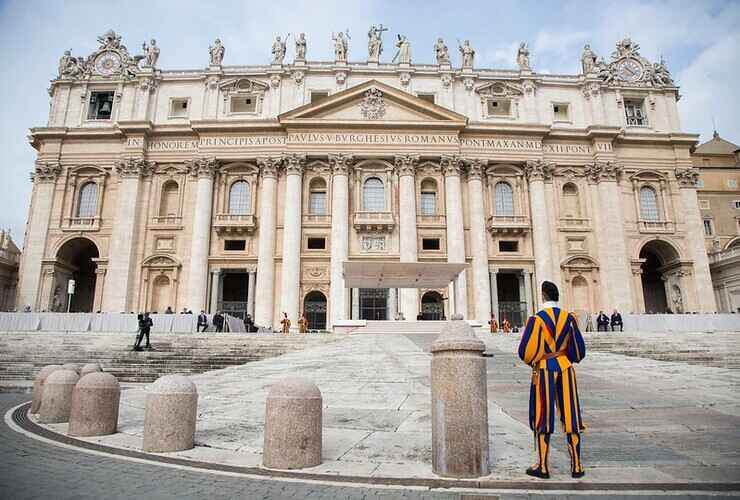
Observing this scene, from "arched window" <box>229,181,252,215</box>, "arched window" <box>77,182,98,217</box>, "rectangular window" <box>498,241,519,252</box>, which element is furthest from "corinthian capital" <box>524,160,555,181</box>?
"arched window" <box>77,182,98,217</box>

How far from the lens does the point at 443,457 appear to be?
497 cm

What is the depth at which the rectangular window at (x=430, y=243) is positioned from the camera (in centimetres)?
3603

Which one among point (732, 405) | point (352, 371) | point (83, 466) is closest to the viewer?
point (83, 466)

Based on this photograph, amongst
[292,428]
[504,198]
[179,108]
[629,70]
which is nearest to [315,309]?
[504,198]

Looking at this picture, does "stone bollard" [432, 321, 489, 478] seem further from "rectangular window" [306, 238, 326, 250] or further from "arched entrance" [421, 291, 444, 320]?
"rectangular window" [306, 238, 326, 250]

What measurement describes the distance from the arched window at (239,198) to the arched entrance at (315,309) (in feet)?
27.5

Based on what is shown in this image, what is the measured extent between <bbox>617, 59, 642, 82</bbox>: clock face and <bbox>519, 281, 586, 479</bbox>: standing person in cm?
4322

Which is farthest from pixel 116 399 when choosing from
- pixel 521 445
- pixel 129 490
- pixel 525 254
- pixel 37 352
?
pixel 525 254

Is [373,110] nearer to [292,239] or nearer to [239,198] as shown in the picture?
[292,239]

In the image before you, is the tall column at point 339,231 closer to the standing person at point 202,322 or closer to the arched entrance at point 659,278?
the standing person at point 202,322

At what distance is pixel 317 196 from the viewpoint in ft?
122

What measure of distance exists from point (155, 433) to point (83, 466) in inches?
33.9

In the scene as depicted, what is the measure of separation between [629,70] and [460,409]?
4507cm

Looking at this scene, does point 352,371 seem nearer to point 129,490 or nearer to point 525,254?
point 129,490
